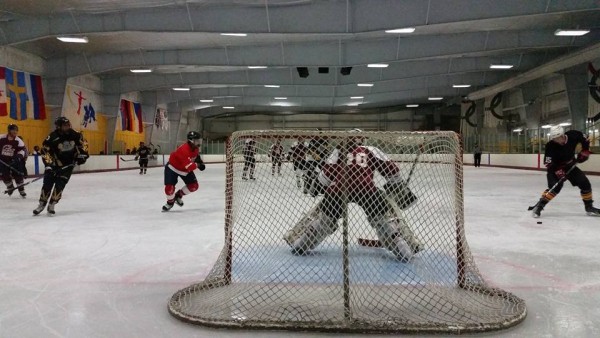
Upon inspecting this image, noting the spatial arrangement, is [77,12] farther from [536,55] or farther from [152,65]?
[536,55]

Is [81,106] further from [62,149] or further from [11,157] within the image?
[62,149]

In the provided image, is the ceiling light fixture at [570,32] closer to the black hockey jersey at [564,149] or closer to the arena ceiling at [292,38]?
the arena ceiling at [292,38]

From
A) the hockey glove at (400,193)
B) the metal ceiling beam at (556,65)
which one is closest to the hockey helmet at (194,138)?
the hockey glove at (400,193)

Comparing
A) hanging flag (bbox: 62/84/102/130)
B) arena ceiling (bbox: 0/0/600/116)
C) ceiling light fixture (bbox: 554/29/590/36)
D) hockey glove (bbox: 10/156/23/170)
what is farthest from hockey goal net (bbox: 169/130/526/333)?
hanging flag (bbox: 62/84/102/130)

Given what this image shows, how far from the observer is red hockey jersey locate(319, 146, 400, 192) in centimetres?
324

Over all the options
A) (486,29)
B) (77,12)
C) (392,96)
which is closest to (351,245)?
(77,12)

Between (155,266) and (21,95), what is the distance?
1594cm

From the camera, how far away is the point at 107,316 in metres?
2.65

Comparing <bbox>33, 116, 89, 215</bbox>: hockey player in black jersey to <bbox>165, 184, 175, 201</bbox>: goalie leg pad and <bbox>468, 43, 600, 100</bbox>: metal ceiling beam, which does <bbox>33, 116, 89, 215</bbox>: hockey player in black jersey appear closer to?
<bbox>165, 184, 175, 201</bbox>: goalie leg pad

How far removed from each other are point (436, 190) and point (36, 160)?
15.9 m

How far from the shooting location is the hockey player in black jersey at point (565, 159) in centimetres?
629

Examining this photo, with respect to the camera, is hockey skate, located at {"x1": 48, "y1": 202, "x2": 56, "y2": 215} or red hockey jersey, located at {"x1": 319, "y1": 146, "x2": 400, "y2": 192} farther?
hockey skate, located at {"x1": 48, "y1": 202, "x2": 56, "y2": 215}

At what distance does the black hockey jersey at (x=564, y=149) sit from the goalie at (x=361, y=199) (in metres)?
3.47

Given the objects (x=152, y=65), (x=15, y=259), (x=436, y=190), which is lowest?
(x=15, y=259)
